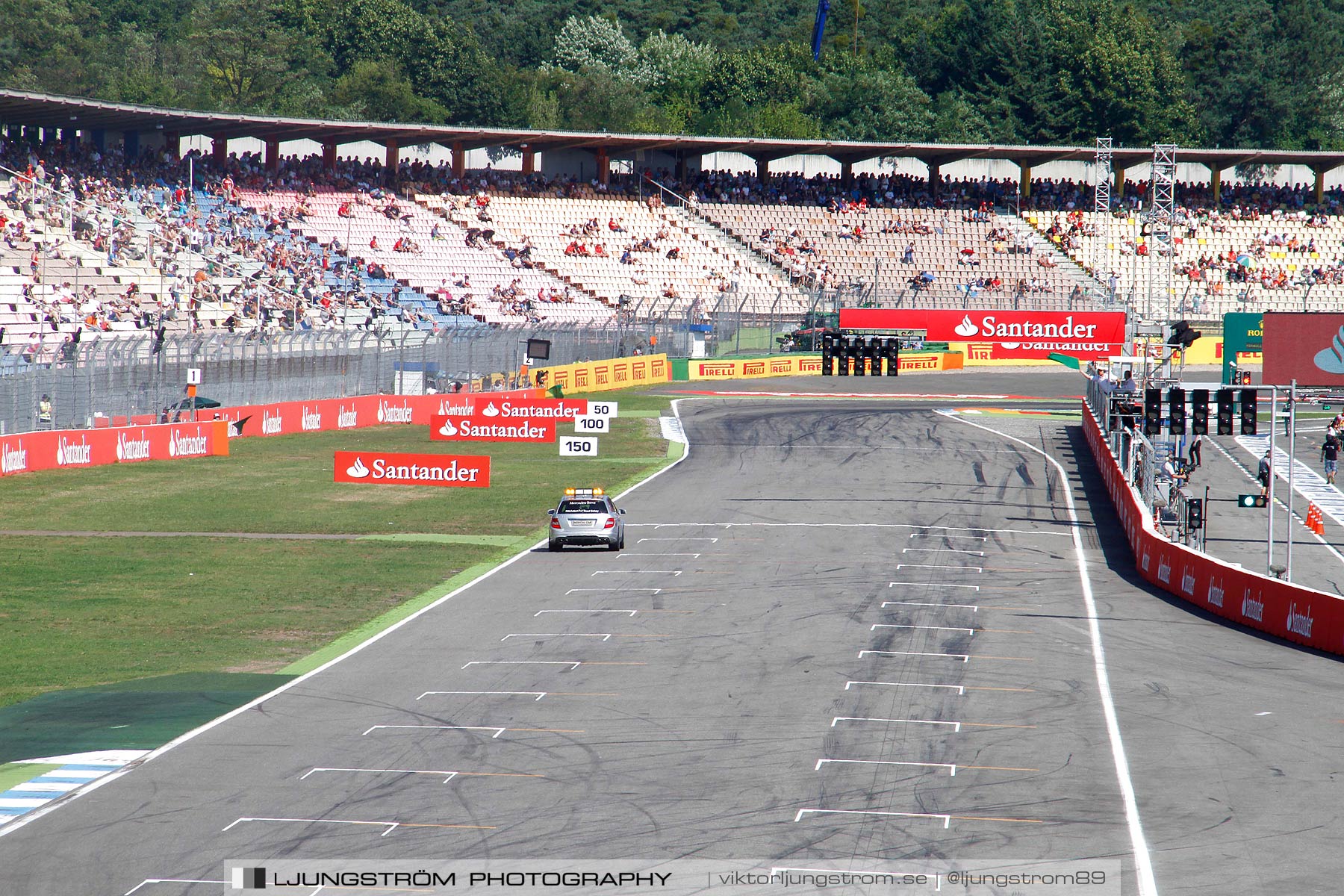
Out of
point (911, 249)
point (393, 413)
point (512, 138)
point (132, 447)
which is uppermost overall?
point (512, 138)

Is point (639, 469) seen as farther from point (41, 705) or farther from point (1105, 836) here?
point (1105, 836)

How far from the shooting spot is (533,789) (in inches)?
590

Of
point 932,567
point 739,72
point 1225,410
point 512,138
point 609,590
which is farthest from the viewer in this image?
point 739,72

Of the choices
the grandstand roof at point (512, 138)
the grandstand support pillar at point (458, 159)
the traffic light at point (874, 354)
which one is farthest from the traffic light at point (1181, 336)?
the grandstand support pillar at point (458, 159)

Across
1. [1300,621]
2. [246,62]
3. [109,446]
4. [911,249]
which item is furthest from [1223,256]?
[246,62]

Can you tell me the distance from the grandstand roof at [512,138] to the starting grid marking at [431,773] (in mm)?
50878

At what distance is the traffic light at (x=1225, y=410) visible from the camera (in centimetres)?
2978

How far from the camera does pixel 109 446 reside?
4362cm

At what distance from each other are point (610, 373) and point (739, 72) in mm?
65600

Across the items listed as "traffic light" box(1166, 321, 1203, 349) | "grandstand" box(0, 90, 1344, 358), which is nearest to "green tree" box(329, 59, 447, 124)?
"grandstand" box(0, 90, 1344, 358)

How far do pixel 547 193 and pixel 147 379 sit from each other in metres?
43.2

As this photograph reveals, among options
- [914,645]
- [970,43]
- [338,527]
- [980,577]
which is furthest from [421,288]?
[970,43]

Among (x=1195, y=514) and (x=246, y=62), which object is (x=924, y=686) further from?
(x=246, y=62)

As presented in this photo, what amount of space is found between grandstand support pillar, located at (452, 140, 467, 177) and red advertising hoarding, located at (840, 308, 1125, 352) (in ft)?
101
